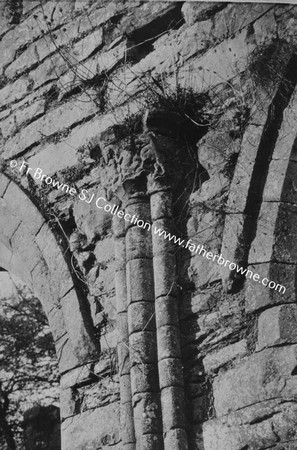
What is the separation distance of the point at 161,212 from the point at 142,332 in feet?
2.12

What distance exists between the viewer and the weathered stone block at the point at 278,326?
3.82 metres

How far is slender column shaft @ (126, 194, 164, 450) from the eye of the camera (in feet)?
12.9

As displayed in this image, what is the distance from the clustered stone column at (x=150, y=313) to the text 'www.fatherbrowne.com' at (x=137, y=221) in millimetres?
24

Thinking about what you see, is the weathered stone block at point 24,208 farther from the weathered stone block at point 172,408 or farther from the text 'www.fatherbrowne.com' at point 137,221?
the weathered stone block at point 172,408

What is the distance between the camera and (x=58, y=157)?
17.0 ft

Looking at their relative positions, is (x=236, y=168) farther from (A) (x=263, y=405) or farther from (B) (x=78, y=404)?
(B) (x=78, y=404)

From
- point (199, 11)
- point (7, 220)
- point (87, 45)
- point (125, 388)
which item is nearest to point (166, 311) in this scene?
point (125, 388)

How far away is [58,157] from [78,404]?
1531 millimetres

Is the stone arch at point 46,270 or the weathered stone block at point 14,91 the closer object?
the stone arch at point 46,270

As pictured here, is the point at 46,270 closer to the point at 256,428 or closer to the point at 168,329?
the point at 168,329

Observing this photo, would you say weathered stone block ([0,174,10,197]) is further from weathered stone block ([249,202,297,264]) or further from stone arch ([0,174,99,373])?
weathered stone block ([249,202,297,264])

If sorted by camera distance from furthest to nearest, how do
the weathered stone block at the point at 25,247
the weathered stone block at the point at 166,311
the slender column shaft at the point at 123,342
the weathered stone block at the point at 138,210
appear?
the weathered stone block at the point at 25,247, the weathered stone block at the point at 138,210, the weathered stone block at the point at 166,311, the slender column shaft at the point at 123,342

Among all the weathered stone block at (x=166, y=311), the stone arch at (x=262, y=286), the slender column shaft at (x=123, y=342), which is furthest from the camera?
the weathered stone block at (x=166, y=311)

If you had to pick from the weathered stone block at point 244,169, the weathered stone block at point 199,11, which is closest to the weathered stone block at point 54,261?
the weathered stone block at point 244,169
